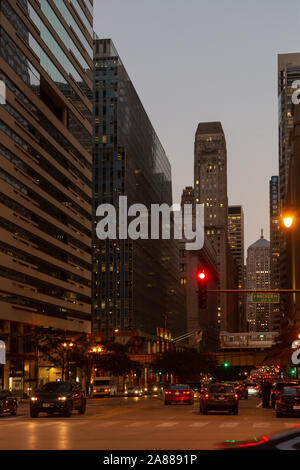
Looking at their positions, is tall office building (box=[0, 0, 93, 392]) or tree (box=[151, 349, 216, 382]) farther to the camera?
tree (box=[151, 349, 216, 382])

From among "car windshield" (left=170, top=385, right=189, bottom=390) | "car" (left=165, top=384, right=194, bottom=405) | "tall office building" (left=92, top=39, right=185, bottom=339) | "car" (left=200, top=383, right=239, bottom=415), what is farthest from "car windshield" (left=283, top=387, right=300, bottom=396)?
"tall office building" (left=92, top=39, right=185, bottom=339)

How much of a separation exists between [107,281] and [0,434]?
6033 inches

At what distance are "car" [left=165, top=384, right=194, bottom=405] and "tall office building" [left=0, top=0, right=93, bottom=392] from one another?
41486mm

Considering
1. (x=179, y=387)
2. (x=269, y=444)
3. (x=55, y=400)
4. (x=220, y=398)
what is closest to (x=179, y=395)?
(x=179, y=387)

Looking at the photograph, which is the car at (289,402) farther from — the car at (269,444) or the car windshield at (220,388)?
the car at (269,444)

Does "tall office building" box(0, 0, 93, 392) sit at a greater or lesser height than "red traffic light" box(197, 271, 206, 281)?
greater

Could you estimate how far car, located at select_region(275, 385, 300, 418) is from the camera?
122 feet

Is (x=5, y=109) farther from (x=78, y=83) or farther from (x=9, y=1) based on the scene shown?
(x=78, y=83)

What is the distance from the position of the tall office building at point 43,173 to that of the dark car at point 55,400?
55.7 meters

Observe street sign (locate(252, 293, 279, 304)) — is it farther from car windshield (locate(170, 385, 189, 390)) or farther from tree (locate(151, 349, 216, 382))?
tree (locate(151, 349, 216, 382))

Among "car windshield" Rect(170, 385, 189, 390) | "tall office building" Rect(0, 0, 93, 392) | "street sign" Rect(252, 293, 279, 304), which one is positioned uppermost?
"tall office building" Rect(0, 0, 93, 392)

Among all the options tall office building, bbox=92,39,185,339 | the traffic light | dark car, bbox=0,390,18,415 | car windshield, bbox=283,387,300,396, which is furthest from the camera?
tall office building, bbox=92,39,185,339

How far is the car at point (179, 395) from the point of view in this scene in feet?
182
